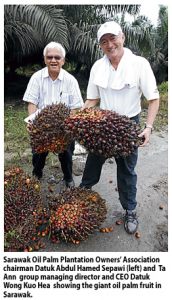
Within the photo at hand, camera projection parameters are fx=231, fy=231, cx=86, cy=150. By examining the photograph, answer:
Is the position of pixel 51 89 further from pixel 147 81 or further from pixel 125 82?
pixel 147 81

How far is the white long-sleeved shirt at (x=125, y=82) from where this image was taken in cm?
225

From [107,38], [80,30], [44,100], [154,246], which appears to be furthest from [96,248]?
[80,30]

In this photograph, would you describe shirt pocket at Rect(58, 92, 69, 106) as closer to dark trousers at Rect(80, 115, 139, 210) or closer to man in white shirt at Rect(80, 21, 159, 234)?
man in white shirt at Rect(80, 21, 159, 234)

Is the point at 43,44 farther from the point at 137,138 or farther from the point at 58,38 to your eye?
the point at 137,138

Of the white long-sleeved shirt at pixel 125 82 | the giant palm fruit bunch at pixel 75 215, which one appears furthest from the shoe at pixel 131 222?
the white long-sleeved shirt at pixel 125 82

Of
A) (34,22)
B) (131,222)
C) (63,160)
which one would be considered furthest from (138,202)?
(34,22)

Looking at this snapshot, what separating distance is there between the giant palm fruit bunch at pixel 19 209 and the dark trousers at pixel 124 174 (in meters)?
0.77

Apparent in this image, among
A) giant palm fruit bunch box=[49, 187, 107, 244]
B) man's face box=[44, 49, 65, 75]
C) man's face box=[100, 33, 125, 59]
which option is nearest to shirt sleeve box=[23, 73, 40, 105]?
man's face box=[44, 49, 65, 75]

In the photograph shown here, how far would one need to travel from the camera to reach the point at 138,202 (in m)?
3.31

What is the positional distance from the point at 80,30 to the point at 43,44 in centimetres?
163

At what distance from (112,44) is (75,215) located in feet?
5.60

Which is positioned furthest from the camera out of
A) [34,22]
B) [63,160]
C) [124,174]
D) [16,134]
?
[34,22]

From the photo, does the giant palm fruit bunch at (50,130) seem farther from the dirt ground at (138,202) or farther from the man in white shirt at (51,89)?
the dirt ground at (138,202)

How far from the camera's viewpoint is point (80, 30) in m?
9.23
